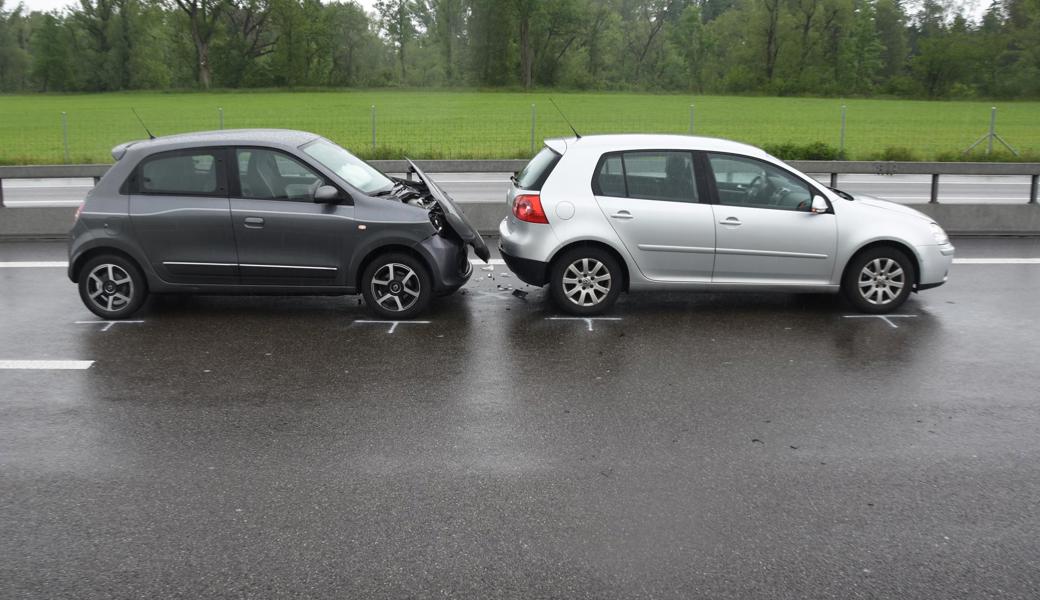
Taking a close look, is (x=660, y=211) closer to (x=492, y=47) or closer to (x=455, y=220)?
(x=455, y=220)

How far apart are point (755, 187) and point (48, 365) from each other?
6.21 meters

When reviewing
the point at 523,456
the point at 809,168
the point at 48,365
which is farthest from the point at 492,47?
the point at 523,456

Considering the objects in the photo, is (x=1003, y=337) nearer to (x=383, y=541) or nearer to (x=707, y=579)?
(x=707, y=579)

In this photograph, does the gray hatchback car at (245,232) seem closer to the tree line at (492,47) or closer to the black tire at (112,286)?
the black tire at (112,286)

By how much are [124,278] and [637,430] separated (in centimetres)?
528

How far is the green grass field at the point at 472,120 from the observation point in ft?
101

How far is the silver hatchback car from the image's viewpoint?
29.6 feet

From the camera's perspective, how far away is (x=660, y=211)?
905 cm

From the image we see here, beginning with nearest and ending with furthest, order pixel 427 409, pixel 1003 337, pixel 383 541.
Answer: pixel 383 541
pixel 427 409
pixel 1003 337

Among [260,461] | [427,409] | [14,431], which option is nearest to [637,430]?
[427,409]

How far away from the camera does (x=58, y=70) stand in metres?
83.4

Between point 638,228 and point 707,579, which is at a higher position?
point 638,228

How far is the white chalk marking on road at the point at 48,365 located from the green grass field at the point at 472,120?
46.3 feet

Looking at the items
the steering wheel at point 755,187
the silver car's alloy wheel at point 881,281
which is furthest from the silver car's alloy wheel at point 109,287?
the silver car's alloy wheel at point 881,281
